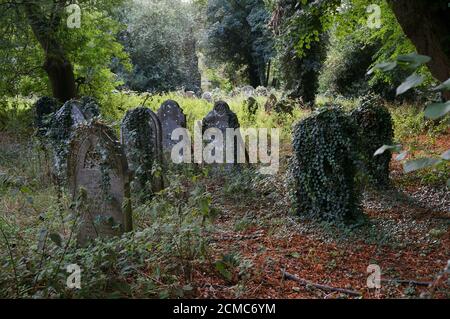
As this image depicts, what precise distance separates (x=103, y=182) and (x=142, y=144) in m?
2.33

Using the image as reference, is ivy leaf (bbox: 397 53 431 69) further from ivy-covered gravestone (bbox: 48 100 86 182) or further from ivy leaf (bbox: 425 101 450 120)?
ivy-covered gravestone (bbox: 48 100 86 182)

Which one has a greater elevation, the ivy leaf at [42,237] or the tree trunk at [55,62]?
the tree trunk at [55,62]

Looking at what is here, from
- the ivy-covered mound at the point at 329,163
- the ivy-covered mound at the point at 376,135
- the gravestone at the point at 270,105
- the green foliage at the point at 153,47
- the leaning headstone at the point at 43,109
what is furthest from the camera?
the green foliage at the point at 153,47

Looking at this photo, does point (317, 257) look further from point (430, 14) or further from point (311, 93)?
point (311, 93)

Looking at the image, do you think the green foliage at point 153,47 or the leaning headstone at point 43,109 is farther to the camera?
the green foliage at point 153,47

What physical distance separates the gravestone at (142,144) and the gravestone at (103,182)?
2.10 metres

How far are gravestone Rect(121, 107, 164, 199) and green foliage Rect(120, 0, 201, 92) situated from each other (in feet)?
58.5

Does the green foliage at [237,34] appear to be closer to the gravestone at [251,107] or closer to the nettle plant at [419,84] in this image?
the gravestone at [251,107]

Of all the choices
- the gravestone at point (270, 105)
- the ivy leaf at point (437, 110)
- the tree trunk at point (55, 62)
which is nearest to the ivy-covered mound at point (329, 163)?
the ivy leaf at point (437, 110)

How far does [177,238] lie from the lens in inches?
162

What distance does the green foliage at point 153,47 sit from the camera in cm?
2588

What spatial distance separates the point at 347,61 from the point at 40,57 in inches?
492

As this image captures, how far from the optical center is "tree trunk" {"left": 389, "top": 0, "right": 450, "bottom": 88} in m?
4.60

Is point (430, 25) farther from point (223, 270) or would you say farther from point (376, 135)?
point (223, 270)
